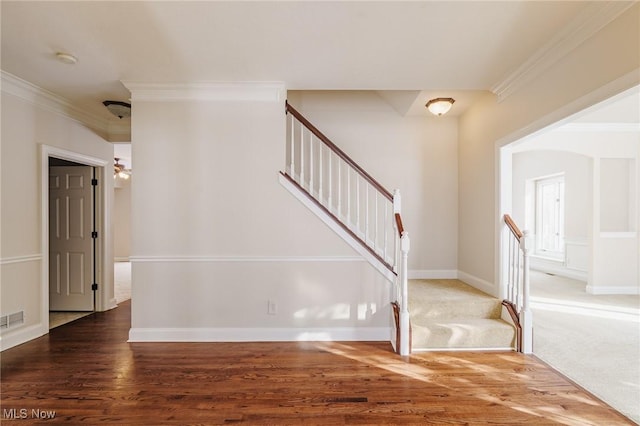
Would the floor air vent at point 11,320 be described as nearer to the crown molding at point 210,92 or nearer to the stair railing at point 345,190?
the crown molding at point 210,92

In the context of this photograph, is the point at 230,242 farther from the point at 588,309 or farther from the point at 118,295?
the point at 588,309

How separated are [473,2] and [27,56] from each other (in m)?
3.72

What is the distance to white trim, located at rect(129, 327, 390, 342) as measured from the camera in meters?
3.23

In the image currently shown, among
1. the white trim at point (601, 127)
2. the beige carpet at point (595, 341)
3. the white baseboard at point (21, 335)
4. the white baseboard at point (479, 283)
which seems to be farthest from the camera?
the white trim at point (601, 127)

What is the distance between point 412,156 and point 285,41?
2.66 m

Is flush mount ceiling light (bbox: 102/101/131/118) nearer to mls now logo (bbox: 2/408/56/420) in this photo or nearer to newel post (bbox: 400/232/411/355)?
mls now logo (bbox: 2/408/56/420)

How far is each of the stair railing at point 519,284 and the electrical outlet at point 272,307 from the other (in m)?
2.48

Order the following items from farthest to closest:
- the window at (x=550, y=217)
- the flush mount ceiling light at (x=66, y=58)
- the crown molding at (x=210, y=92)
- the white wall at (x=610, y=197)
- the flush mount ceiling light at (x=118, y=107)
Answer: the window at (x=550, y=217), the white wall at (x=610, y=197), the flush mount ceiling light at (x=118, y=107), the crown molding at (x=210, y=92), the flush mount ceiling light at (x=66, y=58)

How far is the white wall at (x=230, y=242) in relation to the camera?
3252 millimetres

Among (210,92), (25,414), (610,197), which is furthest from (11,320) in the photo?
(610,197)

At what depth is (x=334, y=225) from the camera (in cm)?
329

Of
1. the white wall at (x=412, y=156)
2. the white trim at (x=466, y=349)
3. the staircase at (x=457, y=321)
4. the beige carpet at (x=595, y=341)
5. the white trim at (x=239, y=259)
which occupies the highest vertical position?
the white wall at (x=412, y=156)

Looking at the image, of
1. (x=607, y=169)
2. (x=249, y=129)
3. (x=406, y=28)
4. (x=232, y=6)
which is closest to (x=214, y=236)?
(x=249, y=129)

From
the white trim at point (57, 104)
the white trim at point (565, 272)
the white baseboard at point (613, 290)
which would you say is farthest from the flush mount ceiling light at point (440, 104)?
the white trim at point (565, 272)
